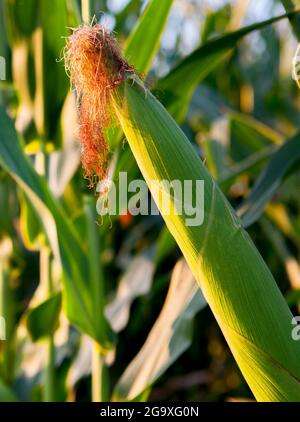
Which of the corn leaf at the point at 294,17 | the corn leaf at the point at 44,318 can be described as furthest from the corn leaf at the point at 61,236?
the corn leaf at the point at 294,17

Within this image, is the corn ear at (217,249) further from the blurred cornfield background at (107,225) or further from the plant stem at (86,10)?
the plant stem at (86,10)

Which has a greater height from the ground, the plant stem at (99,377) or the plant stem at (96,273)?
the plant stem at (96,273)

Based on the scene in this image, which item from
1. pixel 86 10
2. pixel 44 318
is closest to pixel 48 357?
pixel 44 318

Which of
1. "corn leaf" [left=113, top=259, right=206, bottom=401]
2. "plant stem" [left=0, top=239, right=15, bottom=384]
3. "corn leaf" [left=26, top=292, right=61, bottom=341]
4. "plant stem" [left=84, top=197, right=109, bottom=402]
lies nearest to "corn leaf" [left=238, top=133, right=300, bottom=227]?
"corn leaf" [left=113, top=259, right=206, bottom=401]

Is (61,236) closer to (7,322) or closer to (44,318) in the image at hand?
(44,318)

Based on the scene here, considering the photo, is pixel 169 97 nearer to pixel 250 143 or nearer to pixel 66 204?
pixel 66 204

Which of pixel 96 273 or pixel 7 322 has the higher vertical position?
pixel 96 273
